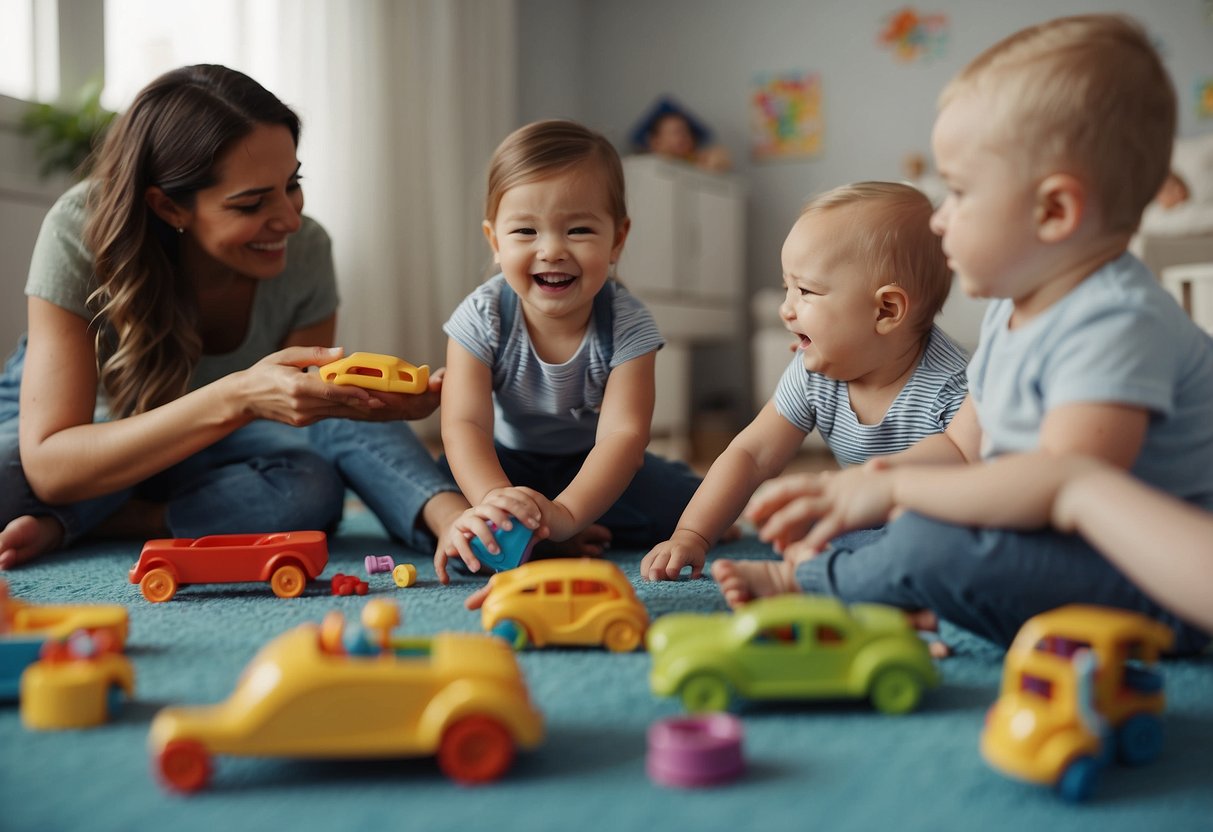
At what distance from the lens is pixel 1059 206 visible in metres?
0.82

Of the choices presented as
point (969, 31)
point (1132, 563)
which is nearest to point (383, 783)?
point (1132, 563)

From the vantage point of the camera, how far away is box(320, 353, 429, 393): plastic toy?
1282 millimetres

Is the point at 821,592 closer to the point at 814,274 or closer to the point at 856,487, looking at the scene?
the point at 856,487

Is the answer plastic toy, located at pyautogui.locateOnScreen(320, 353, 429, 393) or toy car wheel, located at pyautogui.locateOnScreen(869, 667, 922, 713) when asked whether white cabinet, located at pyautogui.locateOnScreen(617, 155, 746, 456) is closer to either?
plastic toy, located at pyautogui.locateOnScreen(320, 353, 429, 393)

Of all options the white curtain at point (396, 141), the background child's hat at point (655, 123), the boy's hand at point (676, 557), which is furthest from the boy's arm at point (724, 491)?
the background child's hat at point (655, 123)

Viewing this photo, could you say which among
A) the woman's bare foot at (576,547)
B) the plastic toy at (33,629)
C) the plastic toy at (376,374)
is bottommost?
the woman's bare foot at (576,547)

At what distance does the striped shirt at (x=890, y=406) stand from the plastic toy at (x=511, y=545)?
389 mm

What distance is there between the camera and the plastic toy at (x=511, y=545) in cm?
114

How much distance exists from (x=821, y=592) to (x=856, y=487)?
220 mm

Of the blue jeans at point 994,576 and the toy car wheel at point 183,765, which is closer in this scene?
the toy car wheel at point 183,765

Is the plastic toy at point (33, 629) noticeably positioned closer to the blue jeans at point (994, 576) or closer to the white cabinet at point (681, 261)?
the blue jeans at point (994, 576)

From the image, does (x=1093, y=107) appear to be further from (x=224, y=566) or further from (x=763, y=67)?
(x=763, y=67)

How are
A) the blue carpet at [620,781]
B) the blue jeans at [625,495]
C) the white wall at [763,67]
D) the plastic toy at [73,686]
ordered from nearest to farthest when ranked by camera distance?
the blue carpet at [620,781] → the plastic toy at [73,686] → the blue jeans at [625,495] → the white wall at [763,67]

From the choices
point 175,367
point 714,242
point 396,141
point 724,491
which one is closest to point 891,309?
point 724,491
